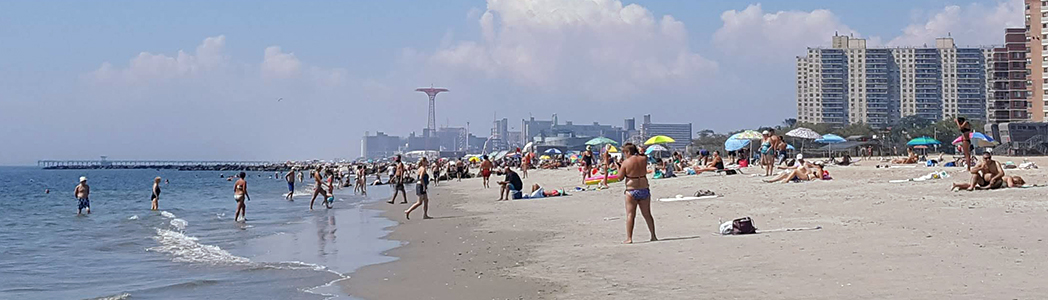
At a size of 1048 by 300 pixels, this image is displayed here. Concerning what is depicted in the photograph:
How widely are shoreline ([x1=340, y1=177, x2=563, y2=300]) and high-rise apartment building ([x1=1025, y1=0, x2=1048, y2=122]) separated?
70.2 meters

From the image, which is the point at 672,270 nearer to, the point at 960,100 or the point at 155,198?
the point at 155,198

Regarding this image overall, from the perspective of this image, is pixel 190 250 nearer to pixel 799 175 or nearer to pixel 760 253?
pixel 760 253

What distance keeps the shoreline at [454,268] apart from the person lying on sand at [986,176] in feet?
23.3

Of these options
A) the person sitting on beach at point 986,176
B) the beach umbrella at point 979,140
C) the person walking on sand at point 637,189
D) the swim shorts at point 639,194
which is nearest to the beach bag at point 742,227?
the person walking on sand at point 637,189

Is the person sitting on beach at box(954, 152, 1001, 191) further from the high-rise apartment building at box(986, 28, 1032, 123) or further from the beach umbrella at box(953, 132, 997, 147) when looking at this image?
the high-rise apartment building at box(986, 28, 1032, 123)

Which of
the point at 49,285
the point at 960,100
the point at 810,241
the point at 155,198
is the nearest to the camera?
the point at 810,241

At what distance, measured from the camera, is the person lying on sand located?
13891mm

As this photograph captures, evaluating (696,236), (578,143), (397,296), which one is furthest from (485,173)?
(578,143)

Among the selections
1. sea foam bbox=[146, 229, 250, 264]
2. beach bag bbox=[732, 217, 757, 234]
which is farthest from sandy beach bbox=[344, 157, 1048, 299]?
sea foam bbox=[146, 229, 250, 264]

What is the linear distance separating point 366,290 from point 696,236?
407cm

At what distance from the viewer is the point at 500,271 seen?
870 centimetres

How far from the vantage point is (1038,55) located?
7119 cm

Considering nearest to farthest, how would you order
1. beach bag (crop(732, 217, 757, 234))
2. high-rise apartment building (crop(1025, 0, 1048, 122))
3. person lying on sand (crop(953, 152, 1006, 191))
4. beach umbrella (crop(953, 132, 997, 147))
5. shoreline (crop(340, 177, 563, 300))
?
shoreline (crop(340, 177, 563, 300)) → beach bag (crop(732, 217, 757, 234)) → person lying on sand (crop(953, 152, 1006, 191)) → beach umbrella (crop(953, 132, 997, 147)) → high-rise apartment building (crop(1025, 0, 1048, 122))

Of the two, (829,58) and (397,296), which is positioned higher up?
(829,58)
